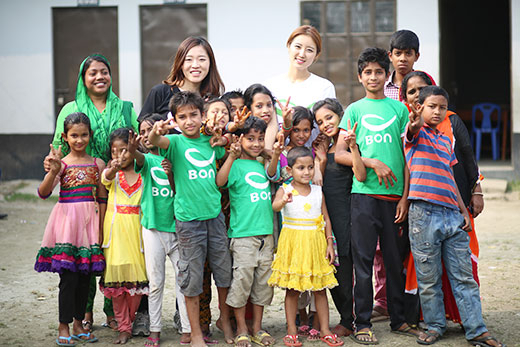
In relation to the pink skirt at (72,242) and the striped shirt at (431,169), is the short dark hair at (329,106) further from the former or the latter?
the pink skirt at (72,242)

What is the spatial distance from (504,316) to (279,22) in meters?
6.27

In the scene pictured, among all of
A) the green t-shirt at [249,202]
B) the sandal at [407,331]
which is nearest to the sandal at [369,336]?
the sandal at [407,331]

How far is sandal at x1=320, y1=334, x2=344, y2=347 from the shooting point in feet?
11.3

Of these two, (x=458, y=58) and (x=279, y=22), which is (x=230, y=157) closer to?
(x=279, y=22)

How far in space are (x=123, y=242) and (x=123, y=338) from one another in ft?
1.89

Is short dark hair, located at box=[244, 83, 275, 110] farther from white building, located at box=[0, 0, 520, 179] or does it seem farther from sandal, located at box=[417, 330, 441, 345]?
white building, located at box=[0, 0, 520, 179]

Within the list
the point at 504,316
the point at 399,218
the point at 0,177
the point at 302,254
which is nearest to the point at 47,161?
the point at 302,254

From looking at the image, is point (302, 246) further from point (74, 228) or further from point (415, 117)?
point (74, 228)

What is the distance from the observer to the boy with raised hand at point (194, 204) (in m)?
3.38

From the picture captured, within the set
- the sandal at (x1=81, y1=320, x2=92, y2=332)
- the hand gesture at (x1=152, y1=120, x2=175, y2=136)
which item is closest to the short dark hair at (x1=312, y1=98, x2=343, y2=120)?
the hand gesture at (x1=152, y1=120, x2=175, y2=136)

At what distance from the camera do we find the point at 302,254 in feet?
11.3

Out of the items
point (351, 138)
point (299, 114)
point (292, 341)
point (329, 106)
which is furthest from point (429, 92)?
point (292, 341)

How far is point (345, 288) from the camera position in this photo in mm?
3576

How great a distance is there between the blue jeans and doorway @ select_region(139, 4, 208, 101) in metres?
6.63
